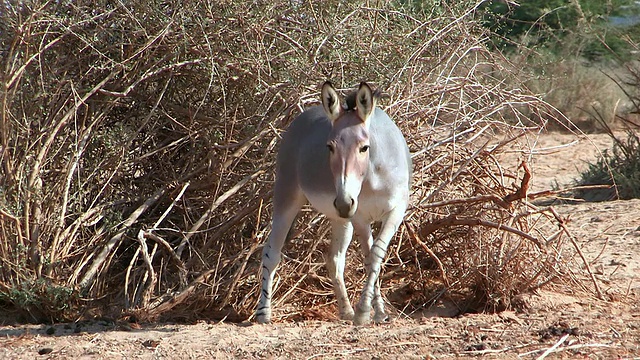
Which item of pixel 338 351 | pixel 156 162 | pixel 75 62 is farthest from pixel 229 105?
pixel 338 351

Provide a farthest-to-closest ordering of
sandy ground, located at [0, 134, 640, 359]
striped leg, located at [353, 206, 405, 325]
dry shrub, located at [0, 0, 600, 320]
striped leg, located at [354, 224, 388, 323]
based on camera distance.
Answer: dry shrub, located at [0, 0, 600, 320], striped leg, located at [354, 224, 388, 323], striped leg, located at [353, 206, 405, 325], sandy ground, located at [0, 134, 640, 359]

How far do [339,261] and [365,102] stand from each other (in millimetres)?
1290

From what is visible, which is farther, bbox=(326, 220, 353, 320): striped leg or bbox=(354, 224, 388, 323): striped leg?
bbox=(326, 220, 353, 320): striped leg

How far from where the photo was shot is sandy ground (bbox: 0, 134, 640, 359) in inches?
180

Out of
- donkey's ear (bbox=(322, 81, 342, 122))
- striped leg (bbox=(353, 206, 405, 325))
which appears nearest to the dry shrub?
striped leg (bbox=(353, 206, 405, 325))

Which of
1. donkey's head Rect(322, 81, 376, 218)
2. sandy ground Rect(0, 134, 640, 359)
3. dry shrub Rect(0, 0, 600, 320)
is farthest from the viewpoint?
dry shrub Rect(0, 0, 600, 320)

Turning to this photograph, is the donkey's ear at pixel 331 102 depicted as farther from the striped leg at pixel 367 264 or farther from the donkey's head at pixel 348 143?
the striped leg at pixel 367 264

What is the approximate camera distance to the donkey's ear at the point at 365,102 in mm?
4865

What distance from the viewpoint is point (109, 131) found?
20.9 ft

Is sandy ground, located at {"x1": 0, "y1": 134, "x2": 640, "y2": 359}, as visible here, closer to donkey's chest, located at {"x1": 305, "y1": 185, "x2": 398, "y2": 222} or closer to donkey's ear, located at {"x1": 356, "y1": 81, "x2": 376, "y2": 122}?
donkey's chest, located at {"x1": 305, "y1": 185, "x2": 398, "y2": 222}

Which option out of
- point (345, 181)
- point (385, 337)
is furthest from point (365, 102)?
point (385, 337)

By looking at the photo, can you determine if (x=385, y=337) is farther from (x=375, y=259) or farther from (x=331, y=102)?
(x=331, y=102)

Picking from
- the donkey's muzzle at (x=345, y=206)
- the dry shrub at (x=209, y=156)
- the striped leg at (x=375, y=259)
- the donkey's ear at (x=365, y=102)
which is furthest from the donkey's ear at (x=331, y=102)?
the dry shrub at (x=209, y=156)

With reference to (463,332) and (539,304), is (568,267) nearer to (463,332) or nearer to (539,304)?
(539,304)
